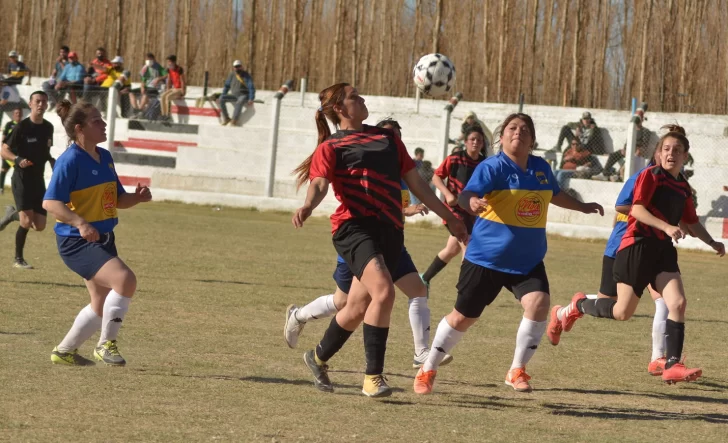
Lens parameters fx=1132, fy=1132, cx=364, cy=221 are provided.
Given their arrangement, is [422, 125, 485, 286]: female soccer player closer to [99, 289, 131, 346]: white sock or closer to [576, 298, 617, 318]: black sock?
[576, 298, 617, 318]: black sock

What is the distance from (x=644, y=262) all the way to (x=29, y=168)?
7370 mm

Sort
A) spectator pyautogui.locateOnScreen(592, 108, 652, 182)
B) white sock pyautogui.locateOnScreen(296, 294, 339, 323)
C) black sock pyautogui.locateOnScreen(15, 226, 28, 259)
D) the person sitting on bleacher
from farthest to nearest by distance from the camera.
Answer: the person sitting on bleacher < spectator pyautogui.locateOnScreen(592, 108, 652, 182) < black sock pyautogui.locateOnScreen(15, 226, 28, 259) < white sock pyautogui.locateOnScreen(296, 294, 339, 323)

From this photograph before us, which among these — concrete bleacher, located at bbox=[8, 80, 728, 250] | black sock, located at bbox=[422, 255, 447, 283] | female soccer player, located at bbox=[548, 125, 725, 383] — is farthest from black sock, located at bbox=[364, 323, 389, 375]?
concrete bleacher, located at bbox=[8, 80, 728, 250]

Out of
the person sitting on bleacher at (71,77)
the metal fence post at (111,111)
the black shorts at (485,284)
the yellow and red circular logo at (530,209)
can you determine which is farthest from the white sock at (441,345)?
the person sitting on bleacher at (71,77)

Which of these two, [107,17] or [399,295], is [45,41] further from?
[399,295]

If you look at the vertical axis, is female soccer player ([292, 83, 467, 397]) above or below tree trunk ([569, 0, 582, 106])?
below

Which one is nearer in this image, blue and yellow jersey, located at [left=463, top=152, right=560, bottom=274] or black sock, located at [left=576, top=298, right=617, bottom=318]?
blue and yellow jersey, located at [left=463, top=152, right=560, bottom=274]

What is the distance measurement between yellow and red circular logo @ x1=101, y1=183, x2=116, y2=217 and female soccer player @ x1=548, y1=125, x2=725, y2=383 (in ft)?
10.8

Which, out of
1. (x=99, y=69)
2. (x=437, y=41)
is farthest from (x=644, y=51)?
(x=99, y=69)

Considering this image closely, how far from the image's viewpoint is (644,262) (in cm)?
738

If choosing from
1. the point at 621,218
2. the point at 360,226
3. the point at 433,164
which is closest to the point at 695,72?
the point at 433,164

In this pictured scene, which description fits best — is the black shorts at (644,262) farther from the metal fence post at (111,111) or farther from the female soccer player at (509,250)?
the metal fence post at (111,111)

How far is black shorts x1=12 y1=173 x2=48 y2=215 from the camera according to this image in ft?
39.1

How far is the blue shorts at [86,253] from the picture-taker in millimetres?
6750
